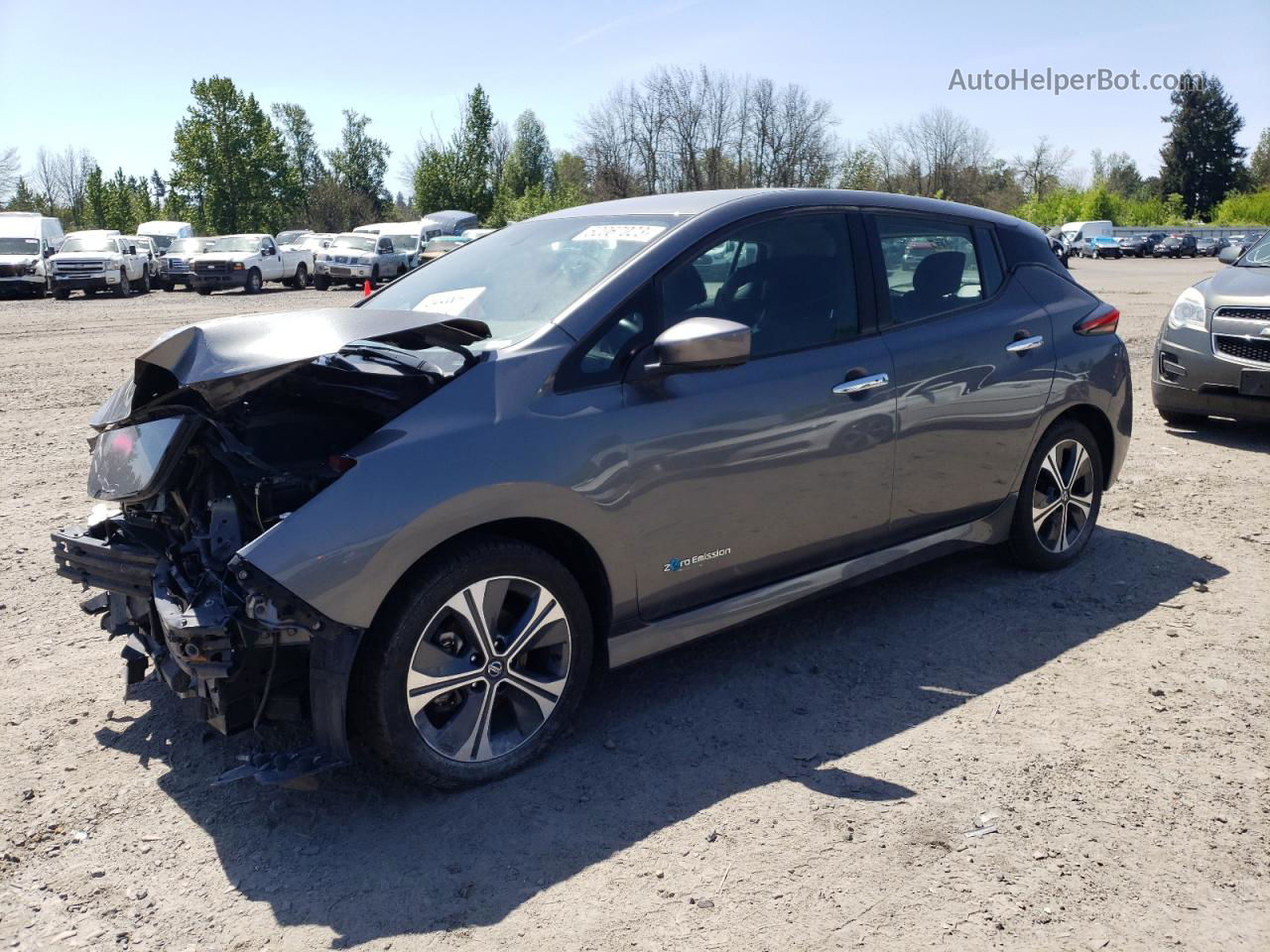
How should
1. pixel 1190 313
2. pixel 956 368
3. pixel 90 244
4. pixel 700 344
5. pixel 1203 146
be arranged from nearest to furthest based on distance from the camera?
pixel 700 344 < pixel 956 368 < pixel 1190 313 < pixel 90 244 < pixel 1203 146

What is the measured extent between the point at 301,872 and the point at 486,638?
82 centimetres

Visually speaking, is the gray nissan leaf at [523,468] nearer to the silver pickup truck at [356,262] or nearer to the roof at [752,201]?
the roof at [752,201]

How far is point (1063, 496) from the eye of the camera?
520 centimetres

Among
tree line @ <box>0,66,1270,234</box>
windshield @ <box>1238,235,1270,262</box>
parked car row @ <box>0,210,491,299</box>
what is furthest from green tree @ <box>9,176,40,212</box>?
windshield @ <box>1238,235,1270,262</box>

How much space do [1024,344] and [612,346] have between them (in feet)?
7.26

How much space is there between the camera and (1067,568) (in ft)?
17.6

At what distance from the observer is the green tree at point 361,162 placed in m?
86.9

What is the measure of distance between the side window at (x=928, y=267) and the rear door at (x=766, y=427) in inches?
7.2

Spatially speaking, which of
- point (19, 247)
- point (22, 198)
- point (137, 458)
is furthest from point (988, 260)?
point (22, 198)

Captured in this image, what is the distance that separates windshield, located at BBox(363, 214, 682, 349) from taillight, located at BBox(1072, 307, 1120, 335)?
234 centimetres

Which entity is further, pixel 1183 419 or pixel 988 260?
pixel 1183 419

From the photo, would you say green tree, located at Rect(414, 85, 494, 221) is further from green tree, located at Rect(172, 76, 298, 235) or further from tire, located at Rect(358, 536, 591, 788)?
tire, located at Rect(358, 536, 591, 788)

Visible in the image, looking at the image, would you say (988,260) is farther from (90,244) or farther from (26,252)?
(26,252)

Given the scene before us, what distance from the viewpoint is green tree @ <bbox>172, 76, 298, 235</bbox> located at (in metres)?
66.1
